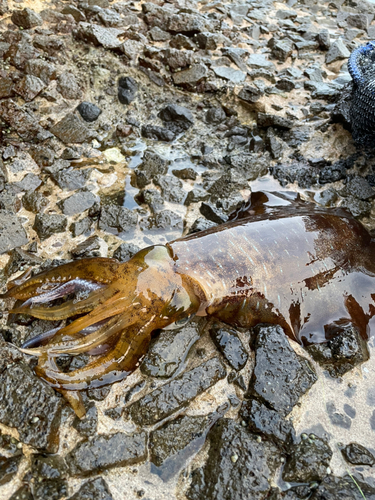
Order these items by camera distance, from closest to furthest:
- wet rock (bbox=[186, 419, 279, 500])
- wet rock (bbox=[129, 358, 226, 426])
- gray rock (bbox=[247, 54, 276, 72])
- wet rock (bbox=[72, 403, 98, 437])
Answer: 1. wet rock (bbox=[186, 419, 279, 500])
2. wet rock (bbox=[72, 403, 98, 437])
3. wet rock (bbox=[129, 358, 226, 426])
4. gray rock (bbox=[247, 54, 276, 72])

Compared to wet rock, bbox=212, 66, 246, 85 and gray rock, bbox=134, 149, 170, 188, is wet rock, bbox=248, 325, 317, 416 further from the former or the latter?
wet rock, bbox=212, 66, 246, 85

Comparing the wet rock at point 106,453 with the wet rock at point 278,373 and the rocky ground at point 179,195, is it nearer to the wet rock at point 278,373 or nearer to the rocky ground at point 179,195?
the rocky ground at point 179,195

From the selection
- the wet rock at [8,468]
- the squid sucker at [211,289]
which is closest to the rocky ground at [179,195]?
the wet rock at [8,468]

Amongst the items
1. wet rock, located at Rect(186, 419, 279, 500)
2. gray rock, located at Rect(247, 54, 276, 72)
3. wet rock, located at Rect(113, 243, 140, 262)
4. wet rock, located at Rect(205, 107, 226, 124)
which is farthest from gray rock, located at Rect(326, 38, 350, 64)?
wet rock, located at Rect(186, 419, 279, 500)

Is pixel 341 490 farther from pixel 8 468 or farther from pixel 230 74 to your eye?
pixel 230 74

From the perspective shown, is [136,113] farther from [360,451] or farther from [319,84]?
[360,451]
